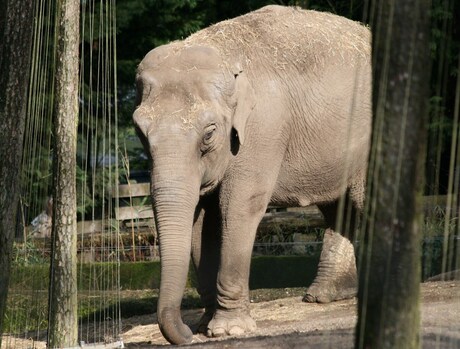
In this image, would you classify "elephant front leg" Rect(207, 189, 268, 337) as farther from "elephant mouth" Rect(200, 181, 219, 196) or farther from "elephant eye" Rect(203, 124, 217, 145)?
"elephant eye" Rect(203, 124, 217, 145)

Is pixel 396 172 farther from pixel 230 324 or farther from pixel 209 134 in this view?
pixel 230 324

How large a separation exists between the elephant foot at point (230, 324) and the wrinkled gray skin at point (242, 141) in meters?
0.01

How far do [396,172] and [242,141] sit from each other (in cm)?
526

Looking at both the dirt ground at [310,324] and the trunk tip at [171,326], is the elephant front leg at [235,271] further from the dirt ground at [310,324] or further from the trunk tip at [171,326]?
the trunk tip at [171,326]

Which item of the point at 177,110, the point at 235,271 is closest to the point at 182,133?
the point at 177,110

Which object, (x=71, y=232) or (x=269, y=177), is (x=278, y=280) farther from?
(x=71, y=232)

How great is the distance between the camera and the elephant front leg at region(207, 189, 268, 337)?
930 cm

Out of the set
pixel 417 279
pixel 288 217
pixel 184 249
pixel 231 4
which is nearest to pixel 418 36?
pixel 417 279

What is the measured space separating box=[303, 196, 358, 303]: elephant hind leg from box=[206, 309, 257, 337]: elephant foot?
165cm

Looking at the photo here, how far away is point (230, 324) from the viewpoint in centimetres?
926

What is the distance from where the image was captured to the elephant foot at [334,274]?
10.9 m

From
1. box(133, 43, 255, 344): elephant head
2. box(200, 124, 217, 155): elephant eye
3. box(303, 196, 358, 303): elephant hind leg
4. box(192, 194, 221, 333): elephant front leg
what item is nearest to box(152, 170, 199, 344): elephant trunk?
box(133, 43, 255, 344): elephant head

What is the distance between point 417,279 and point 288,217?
10.6m

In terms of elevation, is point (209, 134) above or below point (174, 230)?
above
